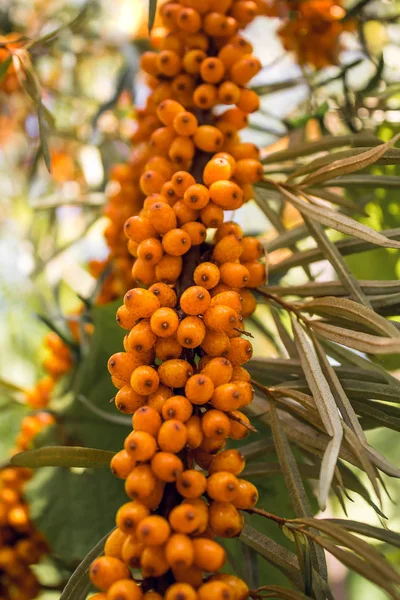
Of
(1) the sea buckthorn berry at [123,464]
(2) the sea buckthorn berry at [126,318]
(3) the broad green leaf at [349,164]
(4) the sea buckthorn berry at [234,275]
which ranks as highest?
(3) the broad green leaf at [349,164]

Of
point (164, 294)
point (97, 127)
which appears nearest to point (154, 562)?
point (164, 294)

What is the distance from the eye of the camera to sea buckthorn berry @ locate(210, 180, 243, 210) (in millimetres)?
611

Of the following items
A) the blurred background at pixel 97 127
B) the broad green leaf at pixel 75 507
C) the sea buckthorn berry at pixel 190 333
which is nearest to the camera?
the sea buckthorn berry at pixel 190 333

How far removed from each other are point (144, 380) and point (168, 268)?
0.47 ft

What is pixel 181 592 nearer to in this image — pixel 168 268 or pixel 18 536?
pixel 168 268

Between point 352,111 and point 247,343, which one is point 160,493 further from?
point 352,111

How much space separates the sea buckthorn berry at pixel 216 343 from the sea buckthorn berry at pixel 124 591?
0.21 m

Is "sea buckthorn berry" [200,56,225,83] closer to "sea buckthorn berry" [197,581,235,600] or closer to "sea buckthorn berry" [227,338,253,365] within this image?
"sea buckthorn berry" [227,338,253,365]

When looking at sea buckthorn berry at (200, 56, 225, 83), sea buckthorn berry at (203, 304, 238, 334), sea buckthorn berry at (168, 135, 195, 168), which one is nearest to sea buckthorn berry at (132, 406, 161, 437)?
sea buckthorn berry at (203, 304, 238, 334)

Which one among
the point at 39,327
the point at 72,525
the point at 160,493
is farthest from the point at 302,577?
the point at 39,327

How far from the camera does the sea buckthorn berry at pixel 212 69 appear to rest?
700 millimetres

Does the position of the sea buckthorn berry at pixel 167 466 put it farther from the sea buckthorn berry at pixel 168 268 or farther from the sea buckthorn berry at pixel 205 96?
the sea buckthorn berry at pixel 205 96

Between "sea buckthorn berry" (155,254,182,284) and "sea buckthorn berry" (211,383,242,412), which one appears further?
"sea buckthorn berry" (155,254,182,284)

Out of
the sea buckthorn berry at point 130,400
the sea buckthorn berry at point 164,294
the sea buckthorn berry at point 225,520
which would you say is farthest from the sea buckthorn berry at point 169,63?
the sea buckthorn berry at point 225,520
